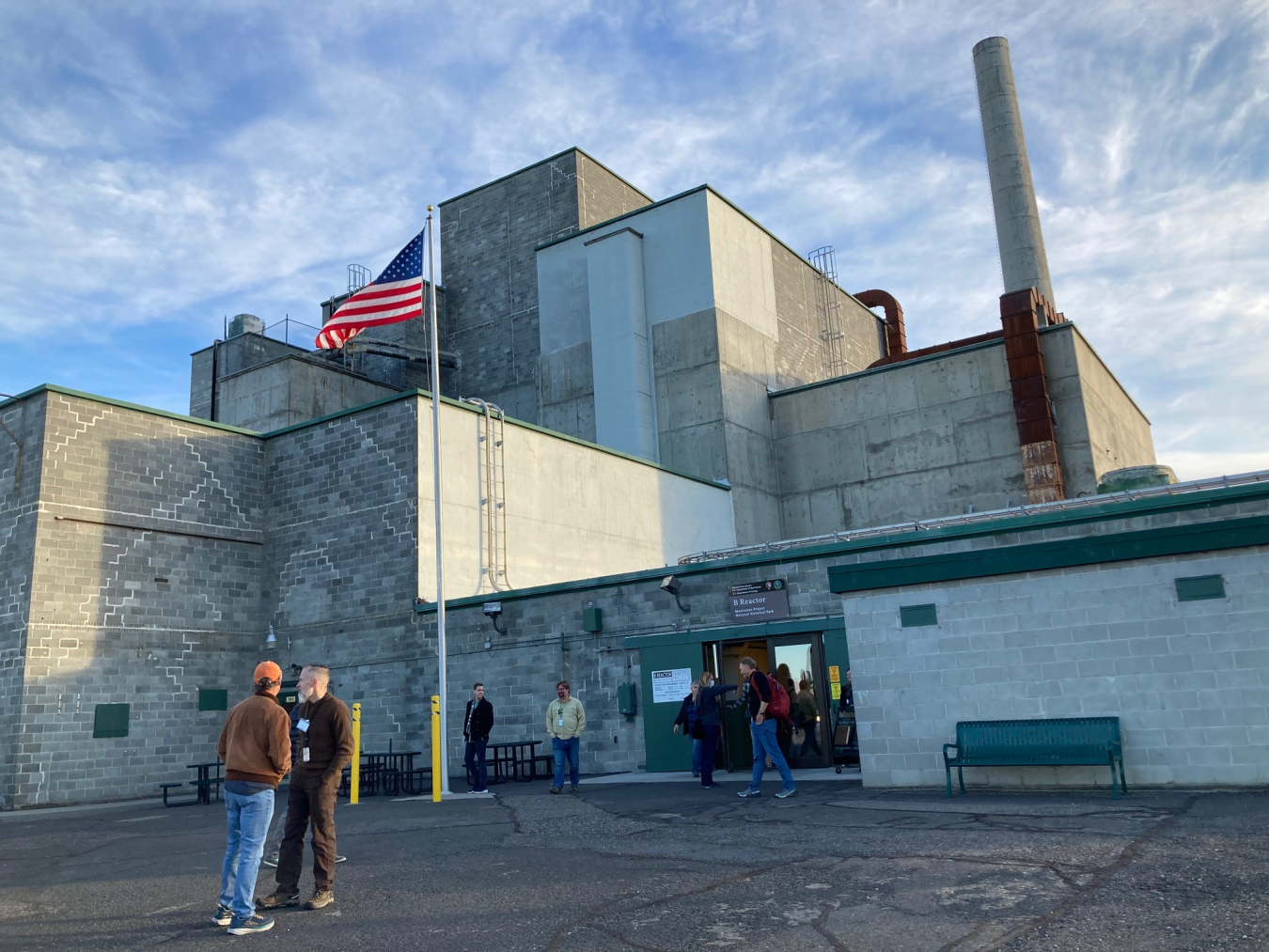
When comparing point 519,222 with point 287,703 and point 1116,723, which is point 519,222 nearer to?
point 287,703

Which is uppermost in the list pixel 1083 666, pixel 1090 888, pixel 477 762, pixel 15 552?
pixel 15 552

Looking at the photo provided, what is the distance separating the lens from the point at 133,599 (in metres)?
21.7

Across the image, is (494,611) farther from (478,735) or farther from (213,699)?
(213,699)

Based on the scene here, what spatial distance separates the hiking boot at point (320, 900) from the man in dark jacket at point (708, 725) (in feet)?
27.2

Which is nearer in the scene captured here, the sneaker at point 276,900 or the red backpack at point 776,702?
the sneaker at point 276,900

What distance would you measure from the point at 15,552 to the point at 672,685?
1367 cm

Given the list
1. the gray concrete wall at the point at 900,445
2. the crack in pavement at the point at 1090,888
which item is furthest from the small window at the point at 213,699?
the crack in pavement at the point at 1090,888

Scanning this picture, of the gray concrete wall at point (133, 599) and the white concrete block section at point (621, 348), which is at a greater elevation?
the white concrete block section at point (621, 348)

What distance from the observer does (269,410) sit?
34219 mm

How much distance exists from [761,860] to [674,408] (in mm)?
24916

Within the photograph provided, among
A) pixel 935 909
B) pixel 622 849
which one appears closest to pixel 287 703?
pixel 622 849

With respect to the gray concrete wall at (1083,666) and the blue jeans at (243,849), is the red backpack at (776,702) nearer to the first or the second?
the gray concrete wall at (1083,666)

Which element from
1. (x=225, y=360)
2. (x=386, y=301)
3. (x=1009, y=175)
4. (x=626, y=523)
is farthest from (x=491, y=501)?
(x=1009, y=175)

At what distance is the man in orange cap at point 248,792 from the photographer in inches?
271
